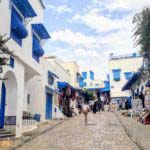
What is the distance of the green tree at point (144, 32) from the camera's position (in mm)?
17797

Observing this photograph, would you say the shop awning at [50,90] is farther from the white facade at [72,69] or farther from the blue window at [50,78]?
the white facade at [72,69]

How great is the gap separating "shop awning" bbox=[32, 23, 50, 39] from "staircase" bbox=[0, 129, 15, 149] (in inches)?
300

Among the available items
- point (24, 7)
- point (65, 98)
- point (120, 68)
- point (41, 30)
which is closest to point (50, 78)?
point (65, 98)

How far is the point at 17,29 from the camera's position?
16.9 meters

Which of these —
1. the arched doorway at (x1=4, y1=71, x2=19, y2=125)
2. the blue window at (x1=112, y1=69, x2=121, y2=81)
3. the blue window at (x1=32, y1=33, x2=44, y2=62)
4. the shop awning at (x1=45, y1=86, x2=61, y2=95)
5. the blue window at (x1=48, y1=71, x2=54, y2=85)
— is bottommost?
the arched doorway at (x1=4, y1=71, x2=19, y2=125)

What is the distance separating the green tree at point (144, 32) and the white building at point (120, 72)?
32.7 metres

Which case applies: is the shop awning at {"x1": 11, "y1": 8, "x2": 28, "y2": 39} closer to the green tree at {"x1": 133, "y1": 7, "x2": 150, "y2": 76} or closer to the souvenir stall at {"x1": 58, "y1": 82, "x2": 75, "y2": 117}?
the green tree at {"x1": 133, "y1": 7, "x2": 150, "y2": 76}

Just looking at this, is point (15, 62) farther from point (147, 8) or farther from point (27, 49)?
point (147, 8)

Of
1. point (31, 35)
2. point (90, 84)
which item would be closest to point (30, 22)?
point (31, 35)

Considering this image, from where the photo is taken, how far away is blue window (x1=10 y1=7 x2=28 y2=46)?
1647 centimetres

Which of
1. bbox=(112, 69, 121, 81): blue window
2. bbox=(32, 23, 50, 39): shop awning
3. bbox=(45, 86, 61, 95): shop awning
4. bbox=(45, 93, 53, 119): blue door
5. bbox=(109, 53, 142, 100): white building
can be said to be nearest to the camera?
bbox=(32, 23, 50, 39): shop awning

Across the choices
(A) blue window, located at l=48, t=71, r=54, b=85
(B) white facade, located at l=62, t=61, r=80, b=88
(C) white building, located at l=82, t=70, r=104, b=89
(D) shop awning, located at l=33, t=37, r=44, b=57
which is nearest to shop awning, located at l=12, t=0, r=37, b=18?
(D) shop awning, located at l=33, t=37, r=44, b=57

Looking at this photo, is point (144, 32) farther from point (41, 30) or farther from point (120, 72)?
point (120, 72)

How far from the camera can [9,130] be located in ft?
54.9
